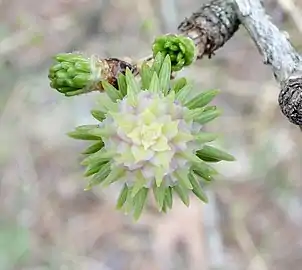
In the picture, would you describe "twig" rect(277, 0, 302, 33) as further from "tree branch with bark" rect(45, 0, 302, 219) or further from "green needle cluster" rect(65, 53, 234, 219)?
"green needle cluster" rect(65, 53, 234, 219)

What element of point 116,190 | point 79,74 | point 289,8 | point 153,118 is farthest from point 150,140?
point 116,190

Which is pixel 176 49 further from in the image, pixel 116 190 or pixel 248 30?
pixel 116 190

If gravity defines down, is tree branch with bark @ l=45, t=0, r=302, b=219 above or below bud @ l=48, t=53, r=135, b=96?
below

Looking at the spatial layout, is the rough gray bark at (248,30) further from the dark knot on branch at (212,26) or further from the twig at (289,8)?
the twig at (289,8)

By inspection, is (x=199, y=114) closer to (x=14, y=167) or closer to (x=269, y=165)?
(x=269, y=165)

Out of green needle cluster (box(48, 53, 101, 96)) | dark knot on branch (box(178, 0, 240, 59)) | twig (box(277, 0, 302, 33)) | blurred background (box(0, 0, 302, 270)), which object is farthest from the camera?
blurred background (box(0, 0, 302, 270))

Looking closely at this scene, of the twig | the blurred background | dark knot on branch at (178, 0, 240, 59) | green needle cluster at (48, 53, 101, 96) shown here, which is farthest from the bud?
the blurred background

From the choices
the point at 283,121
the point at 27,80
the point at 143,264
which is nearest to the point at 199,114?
the point at 27,80

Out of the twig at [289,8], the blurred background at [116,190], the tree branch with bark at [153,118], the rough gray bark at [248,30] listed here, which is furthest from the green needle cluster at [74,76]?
the blurred background at [116,190]
